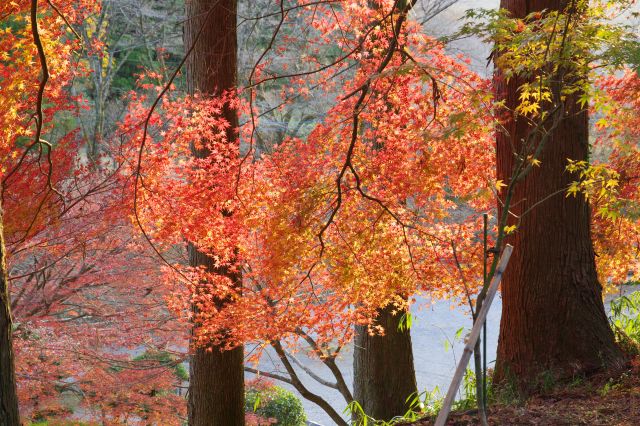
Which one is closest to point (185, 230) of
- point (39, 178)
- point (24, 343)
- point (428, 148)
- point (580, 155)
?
point (39, 178)

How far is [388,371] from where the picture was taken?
8727 mm

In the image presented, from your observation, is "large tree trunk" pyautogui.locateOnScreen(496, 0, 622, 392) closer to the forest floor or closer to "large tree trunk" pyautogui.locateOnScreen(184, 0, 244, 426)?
the forest floor

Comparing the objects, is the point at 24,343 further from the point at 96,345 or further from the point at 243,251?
the point at 243,251

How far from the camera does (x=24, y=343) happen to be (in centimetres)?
776

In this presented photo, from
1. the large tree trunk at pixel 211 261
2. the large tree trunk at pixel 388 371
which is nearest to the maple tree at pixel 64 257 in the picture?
the large tree trunk at pixel 211 261

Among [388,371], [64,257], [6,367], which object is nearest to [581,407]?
[6,367]

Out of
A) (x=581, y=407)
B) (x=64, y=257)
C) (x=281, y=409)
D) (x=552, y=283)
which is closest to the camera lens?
(x=581, y=407)

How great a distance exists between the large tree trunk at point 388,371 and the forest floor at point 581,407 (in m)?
3.44

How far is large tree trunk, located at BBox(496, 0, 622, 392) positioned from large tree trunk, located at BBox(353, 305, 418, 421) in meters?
2.89

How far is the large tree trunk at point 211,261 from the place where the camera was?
688cm

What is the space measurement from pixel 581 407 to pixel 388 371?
412 centimetres

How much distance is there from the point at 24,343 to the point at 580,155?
234 inches

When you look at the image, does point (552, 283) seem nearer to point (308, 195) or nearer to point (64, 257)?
point (308, 195)

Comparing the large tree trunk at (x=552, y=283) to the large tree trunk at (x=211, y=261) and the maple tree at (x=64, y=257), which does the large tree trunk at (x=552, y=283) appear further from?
the maple tree at (x=64, y=257)
